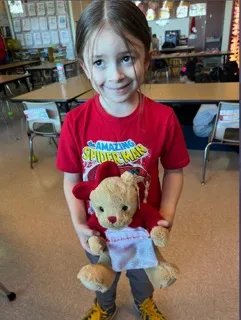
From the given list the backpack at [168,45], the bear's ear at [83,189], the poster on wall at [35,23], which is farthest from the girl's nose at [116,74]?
the poster on wall at [35,23]

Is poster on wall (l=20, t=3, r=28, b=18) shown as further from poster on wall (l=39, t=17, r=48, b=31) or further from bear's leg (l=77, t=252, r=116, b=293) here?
bear's leg (l=77, t=252, r=116, b=293)

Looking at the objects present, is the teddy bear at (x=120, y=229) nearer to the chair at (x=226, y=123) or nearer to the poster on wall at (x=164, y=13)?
the chair at (x=226, y=123)

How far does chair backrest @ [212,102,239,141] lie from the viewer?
1.82m

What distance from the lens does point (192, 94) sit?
221 centimetres

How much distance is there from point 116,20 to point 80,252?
129 cm

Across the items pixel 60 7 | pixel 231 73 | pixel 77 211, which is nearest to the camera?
pixel 77 211

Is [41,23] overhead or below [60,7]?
below

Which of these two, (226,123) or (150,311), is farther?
(226,123)

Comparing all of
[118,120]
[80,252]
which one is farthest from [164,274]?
[80,252]

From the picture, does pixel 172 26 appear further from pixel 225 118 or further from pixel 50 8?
pixel 225 118

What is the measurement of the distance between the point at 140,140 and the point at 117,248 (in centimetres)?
30

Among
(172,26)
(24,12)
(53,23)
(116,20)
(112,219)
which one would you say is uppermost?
(24,12)

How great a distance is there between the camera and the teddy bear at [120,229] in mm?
583

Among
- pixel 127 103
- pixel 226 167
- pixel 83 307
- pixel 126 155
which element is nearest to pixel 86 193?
pixel 126 155
